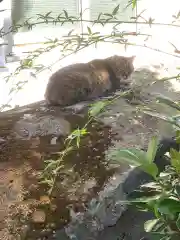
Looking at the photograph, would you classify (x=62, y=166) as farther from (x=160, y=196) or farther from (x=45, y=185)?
(x=160, y=196)

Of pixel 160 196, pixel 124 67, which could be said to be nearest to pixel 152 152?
pixel 160 196

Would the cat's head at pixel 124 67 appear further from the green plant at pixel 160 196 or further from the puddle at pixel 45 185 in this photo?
the green plant at pixel 160 196

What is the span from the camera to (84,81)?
1.21m

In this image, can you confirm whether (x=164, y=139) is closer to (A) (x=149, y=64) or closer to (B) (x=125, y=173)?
(B) (x=125, y=173)

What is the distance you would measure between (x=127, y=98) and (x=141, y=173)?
0.89 ft

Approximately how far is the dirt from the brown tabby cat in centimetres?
13

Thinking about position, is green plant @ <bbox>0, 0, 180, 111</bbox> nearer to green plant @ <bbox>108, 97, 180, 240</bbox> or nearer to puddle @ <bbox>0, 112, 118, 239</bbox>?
puddle @ <bbox>0, 112, 118, 239</bbox>

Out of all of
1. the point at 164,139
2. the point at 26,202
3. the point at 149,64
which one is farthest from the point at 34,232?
the point at 149,64

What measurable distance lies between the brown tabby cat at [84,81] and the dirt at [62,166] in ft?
0.41

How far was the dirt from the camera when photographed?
0.68m

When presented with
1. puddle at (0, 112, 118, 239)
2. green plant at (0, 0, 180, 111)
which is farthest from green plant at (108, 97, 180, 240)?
green plant at (0, 0, 180, 111)

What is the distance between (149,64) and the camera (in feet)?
3.61

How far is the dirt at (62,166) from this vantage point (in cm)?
68

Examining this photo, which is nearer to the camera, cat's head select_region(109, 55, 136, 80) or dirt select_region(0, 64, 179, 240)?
dirt select_region(0, 64, 179, 240)
